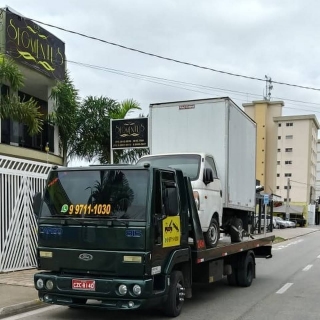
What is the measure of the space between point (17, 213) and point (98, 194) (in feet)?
18.4

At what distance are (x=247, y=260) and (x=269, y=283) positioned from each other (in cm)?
129

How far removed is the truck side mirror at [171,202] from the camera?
680cm

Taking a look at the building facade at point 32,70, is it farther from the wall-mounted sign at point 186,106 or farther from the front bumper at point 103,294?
the front bumper at point 103,294

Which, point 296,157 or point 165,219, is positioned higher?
point 296,157

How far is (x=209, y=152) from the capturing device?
9.43 m

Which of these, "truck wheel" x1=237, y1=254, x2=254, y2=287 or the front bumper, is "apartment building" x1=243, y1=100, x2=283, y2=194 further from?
the front bumper

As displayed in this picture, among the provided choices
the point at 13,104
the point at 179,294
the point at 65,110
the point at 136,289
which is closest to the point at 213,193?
the point at 179,294

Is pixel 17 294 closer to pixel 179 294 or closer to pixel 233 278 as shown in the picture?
pixel 179 294

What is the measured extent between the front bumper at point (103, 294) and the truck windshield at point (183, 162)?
243cm

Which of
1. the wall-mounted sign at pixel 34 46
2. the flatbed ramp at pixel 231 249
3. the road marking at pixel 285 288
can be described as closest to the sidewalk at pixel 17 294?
the flatbed ramp at pixel 231 249

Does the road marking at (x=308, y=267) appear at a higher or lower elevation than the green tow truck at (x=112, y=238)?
lower

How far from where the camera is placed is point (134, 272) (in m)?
6.30

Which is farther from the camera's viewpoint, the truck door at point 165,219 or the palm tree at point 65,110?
the palm tree at point 65,110

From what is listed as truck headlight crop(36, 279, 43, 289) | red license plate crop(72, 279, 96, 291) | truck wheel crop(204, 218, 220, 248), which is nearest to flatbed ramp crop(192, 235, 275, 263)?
truck wheel crop(204, 218, 220, 248)
